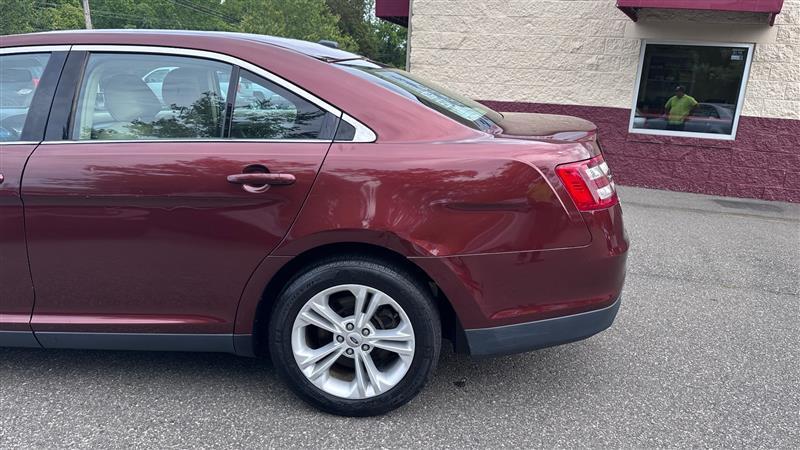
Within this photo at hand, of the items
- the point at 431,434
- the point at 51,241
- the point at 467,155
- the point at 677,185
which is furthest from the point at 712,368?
the point at 677,185

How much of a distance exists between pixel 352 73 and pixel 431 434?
1.67 meters

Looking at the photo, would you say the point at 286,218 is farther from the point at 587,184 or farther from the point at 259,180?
the point at 587,184

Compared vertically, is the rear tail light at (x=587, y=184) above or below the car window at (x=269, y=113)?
below

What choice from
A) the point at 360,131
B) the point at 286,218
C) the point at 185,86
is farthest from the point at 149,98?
the point at 360,131

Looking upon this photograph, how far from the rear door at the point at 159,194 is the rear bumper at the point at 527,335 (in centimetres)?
99

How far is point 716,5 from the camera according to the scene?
674 cm

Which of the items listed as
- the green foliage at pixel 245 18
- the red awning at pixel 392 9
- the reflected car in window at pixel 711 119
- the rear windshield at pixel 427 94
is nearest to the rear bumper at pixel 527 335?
the rear windshield at pixel 427 94

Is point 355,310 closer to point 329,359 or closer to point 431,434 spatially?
point 329,359

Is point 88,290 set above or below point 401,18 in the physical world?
below

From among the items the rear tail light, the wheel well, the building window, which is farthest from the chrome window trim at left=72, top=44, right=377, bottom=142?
the building window

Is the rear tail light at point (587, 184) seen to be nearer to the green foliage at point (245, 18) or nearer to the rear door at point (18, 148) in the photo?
the rear door at point (18, 148)

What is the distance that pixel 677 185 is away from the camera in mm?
8336

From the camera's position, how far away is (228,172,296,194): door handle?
7.91ft

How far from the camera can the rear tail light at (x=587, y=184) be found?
7.97ft
